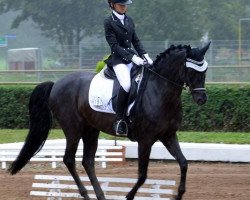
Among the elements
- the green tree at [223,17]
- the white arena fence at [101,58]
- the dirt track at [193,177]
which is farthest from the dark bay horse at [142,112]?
the green tree at [223,17]

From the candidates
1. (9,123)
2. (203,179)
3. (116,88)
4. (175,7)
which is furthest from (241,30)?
(116,88)

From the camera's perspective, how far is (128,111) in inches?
369

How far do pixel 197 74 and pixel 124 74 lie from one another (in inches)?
40.2

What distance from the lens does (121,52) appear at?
9.43 m

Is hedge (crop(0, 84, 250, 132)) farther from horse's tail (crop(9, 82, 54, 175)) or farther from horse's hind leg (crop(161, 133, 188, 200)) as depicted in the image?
horse's hind leg (crop(161, 133, 188, 200))

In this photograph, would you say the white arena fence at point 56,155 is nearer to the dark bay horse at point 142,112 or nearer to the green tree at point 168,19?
the dark bay horse at point 142,112

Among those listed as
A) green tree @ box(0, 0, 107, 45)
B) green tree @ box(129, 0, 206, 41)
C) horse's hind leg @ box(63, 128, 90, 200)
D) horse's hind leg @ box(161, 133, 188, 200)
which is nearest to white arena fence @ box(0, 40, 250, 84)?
green tree @ box(129, 0, 206, 41)

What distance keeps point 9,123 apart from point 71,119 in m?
10.7

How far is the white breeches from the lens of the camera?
367 inches

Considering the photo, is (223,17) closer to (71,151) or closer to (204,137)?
(204,137)

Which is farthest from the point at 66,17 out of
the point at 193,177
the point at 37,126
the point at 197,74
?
the point at 197,74

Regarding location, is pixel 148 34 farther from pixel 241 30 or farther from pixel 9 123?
pixel 9 123

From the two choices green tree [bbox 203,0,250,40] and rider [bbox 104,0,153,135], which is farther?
green tree [bbox 203,0,250,40]

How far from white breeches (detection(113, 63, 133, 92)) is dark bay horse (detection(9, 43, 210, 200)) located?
0.23 meters
